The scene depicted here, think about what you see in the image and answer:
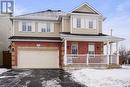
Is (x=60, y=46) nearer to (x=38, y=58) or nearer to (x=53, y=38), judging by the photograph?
(x=53, y=38)

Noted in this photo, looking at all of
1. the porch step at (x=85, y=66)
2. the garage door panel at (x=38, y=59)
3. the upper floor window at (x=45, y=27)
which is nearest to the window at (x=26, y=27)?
the upper floor window at (x=45, y=27)

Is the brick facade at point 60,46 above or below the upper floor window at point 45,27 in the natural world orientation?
below

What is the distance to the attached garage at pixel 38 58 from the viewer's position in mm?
28344

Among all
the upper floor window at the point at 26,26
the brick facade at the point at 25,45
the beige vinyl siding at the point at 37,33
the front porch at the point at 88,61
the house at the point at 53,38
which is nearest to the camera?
the front porch at the point at 88,61

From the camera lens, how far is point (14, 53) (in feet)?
91.8

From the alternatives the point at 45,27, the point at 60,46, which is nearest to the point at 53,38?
the point at 60,46

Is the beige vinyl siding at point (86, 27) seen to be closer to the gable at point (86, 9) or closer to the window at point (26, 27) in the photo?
the gable at point (86, 9)

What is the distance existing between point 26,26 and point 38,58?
3.88 metres

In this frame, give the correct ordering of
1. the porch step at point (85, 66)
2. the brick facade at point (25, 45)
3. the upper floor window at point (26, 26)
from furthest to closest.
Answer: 1. the upper floor window at point (26, 26)
2. the brick facade at point (25, 45)
3. the porch step at point (85, 66)

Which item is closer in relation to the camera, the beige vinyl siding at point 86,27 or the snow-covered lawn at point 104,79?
the snow-covered lawn at point 104,79

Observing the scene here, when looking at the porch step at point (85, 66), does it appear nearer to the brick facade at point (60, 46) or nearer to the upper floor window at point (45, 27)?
the brick facade at point (60, 46)

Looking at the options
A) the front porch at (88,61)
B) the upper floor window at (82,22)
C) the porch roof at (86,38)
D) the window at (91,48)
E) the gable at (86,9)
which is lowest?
the front porch at (88,61)

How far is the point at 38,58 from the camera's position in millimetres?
28734

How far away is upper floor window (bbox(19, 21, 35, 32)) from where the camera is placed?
29047 millimetres
